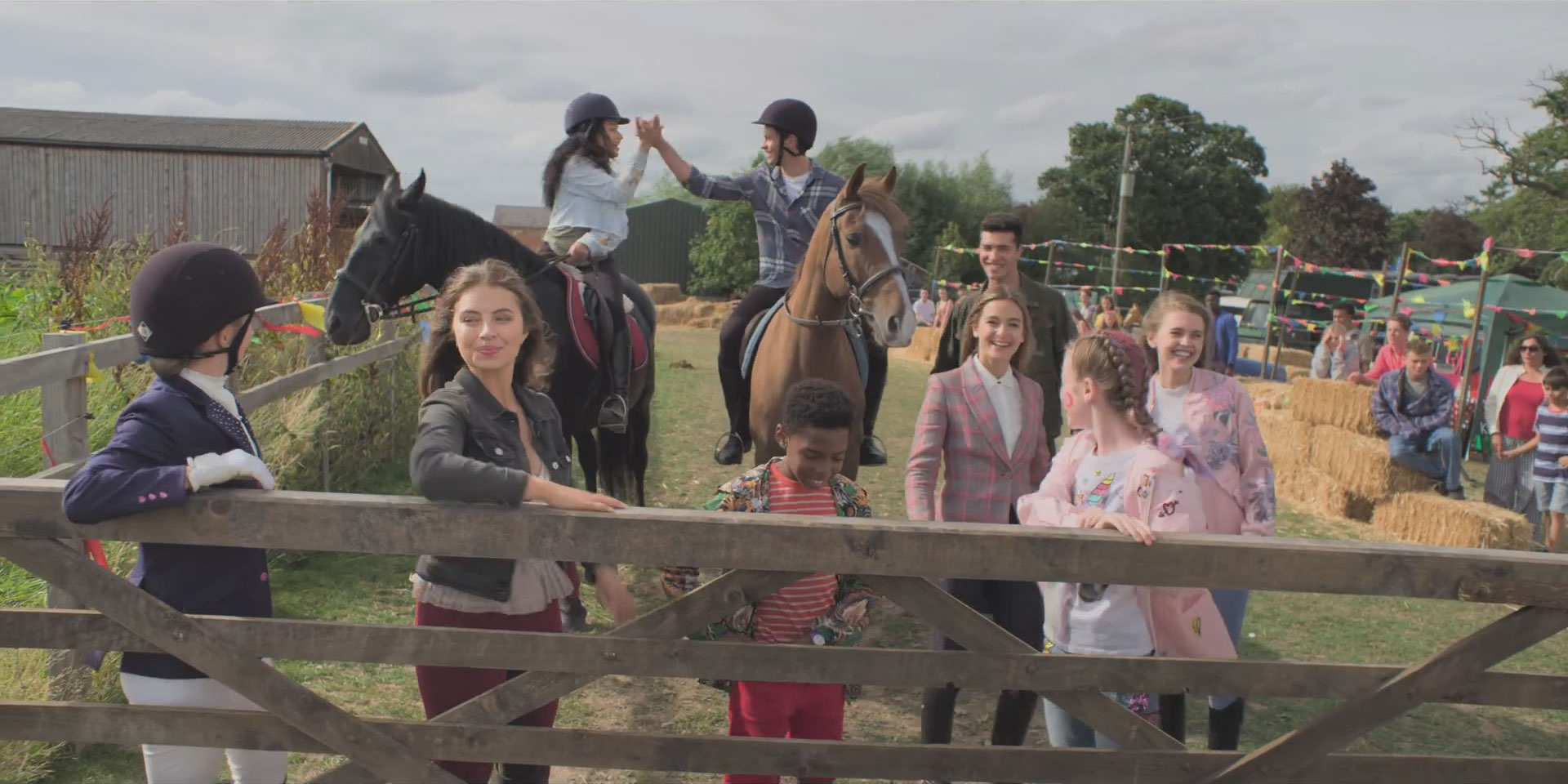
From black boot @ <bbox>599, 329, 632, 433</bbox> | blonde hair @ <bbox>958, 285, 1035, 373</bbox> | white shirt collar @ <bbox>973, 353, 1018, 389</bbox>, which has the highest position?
blonde hair @ <bbox>958, 285, 1035, 373</bbox>

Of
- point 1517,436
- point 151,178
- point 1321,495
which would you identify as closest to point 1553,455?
point 1517,436

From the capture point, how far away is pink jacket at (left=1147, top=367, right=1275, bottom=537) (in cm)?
350

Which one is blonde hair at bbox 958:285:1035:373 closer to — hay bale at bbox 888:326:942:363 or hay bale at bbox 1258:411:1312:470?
hay bale at bbox 1258:411:1312:470

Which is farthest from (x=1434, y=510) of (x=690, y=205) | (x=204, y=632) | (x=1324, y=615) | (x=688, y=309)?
(x=690, y=205)

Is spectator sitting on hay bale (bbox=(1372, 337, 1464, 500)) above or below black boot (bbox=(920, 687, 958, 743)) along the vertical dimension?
above

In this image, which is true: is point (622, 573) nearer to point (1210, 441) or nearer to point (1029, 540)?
point (1210, 441)

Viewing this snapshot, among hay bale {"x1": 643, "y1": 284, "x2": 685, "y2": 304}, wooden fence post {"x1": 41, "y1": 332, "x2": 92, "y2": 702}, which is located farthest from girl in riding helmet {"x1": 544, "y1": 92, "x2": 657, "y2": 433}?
hay bale {"x1": 643, "y1": 284, "x2": 685, "y2": 304}

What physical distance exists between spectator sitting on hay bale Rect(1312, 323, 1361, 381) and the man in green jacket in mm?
11736

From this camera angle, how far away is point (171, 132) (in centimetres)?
3008

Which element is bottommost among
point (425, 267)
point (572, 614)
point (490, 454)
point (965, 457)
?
point (572, 614)

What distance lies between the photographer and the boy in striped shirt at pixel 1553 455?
8.32 metres

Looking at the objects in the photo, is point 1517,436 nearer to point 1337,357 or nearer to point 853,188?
point 1337,357

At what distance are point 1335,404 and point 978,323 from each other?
28.1 feet

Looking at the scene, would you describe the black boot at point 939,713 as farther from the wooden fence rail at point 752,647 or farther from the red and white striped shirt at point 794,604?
the wooden fence rail at point 752,647
